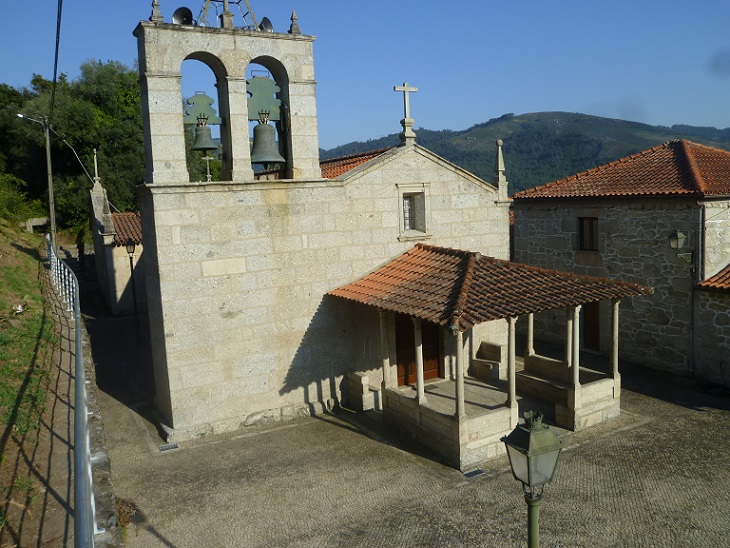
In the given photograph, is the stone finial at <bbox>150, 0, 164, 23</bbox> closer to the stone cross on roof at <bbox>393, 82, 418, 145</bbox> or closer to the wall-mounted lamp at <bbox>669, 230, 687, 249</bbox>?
the stone cross on roof at <bbox>393, 82, 418, 145</bbox>

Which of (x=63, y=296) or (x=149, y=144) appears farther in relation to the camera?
(x=63, y=296)

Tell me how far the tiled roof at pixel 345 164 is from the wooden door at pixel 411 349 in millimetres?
3789

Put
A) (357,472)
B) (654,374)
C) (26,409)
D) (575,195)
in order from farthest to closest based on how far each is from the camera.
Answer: (575,195) < (654,374) < (357,472) < (26,409)

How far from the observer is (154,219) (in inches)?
404

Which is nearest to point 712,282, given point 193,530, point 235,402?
point 235,402

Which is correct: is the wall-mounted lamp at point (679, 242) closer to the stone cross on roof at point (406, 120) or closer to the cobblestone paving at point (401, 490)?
the cobblestone paving at point (401, 490)

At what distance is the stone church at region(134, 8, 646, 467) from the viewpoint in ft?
33.7

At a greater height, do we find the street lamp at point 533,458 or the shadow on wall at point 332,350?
the street lamp at point 533,458

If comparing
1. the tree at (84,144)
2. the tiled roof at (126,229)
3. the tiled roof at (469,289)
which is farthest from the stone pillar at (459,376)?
the tree at (84,144)

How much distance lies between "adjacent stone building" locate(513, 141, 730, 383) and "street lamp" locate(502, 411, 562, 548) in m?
10.6

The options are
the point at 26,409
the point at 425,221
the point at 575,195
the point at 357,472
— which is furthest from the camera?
the point at 575,195

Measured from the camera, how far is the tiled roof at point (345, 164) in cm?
1401

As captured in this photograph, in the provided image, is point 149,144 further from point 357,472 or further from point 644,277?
point 644,277

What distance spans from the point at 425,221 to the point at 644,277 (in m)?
6.11
